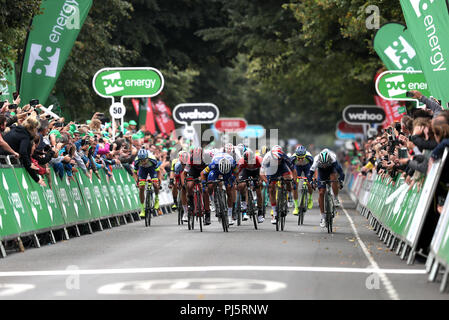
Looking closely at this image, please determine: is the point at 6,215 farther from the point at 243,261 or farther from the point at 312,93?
the point at 312,93

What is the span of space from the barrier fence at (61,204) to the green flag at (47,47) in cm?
244

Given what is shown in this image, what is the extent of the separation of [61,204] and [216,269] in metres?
7.83

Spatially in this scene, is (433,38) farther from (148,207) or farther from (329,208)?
(148,207)

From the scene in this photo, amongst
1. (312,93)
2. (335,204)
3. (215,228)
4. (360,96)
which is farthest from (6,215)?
(312,93)

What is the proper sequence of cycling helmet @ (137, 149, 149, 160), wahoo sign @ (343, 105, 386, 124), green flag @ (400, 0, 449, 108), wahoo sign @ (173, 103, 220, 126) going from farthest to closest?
wahoo sign @ (343, 105, 386, 124)
wahoo sign @ (173, 103, 220, 126)
cycling helmet @ (137, 149, 149, 160)
green flag @ (400, 0, 449, 108)

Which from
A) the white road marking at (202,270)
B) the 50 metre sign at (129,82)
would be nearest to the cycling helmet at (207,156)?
the 50 metre sign at (129,82)

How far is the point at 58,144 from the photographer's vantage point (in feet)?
65.6

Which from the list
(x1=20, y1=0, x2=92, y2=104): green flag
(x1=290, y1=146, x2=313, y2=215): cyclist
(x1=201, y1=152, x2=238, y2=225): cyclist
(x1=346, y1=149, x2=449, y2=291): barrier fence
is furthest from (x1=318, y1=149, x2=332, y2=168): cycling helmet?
(x1=20, y1=0, x2=92, y2=104): green flag

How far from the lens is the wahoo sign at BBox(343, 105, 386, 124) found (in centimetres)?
4131

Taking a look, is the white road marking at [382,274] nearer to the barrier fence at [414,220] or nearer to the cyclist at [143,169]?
the barrier fence at [414,220]

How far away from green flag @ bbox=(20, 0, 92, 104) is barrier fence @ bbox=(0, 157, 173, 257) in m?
2.44

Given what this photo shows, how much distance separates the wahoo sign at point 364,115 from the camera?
41312mm

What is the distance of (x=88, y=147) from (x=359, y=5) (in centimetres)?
1126

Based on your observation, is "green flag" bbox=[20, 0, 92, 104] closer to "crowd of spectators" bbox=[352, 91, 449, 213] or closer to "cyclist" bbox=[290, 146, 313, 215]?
"cyclist" bbox=[290, 146, 313, 215]
